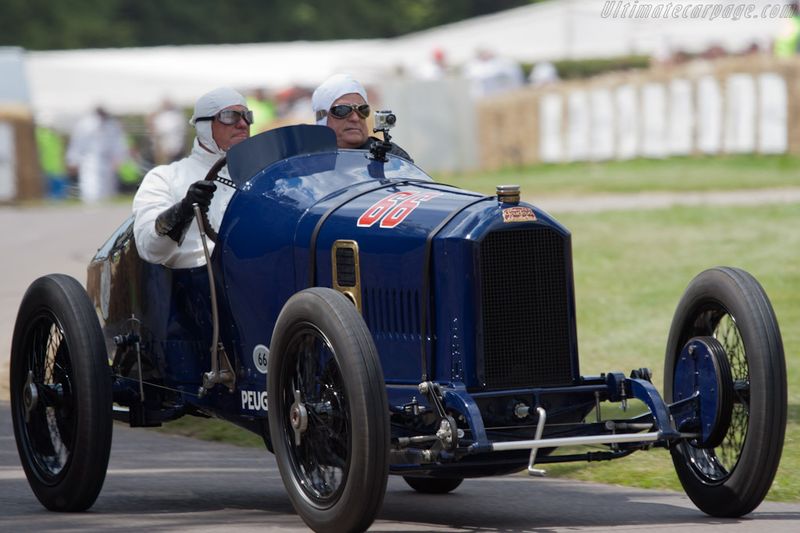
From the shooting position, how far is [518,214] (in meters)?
5.96

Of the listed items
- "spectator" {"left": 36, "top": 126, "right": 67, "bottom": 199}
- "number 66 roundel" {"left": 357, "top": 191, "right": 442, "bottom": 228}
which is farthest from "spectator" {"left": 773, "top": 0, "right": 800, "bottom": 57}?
"number 66 roundel" {"left": 357, "top": 191, "right": 442, "bottom": 228}

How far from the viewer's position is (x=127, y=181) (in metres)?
25.2

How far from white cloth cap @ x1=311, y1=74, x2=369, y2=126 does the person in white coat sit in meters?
17.4

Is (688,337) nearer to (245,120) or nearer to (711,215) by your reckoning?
(245,120)

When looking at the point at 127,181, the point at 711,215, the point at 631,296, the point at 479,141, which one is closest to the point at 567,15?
the point at 479,141

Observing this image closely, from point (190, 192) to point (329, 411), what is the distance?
1.29 metres

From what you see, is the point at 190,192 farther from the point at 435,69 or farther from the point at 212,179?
the point at 435,69

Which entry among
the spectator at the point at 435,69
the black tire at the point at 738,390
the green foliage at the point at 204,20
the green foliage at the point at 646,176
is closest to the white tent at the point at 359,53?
the spectator at the point at 435,69

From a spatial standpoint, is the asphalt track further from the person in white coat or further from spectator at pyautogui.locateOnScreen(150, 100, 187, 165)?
spectator at pyautogui.locateOnScreen(150, 100, 187, 165)

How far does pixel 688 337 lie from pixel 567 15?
36760 mm

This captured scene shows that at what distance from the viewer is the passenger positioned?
745cm
